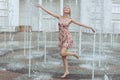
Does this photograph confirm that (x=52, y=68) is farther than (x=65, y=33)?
Yes

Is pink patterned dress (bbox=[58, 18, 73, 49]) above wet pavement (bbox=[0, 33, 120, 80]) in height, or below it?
above

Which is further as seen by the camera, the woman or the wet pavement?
the wet pavement

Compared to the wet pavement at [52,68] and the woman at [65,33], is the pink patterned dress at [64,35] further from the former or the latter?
the wet pavement at [52,68]

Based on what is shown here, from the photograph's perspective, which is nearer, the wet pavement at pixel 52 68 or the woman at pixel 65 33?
the woman at pixel 65 33

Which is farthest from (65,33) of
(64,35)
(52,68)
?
(52,68)

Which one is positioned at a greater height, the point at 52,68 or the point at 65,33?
the point at 65,33

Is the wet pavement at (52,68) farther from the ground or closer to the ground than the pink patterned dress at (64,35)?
closer to the ground

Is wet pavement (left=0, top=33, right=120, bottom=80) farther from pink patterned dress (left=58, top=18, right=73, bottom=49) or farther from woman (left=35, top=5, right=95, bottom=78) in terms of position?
pink patterned dress (left=58, top=18, right=73, bottom=49)

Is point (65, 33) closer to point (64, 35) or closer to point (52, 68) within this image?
point (64, 35)

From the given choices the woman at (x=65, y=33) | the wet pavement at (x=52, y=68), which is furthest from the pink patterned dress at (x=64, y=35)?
the wet pavement at (x=52, y=68)

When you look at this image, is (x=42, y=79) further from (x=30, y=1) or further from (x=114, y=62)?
(x=30, y=1)

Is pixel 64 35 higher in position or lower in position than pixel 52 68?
higher

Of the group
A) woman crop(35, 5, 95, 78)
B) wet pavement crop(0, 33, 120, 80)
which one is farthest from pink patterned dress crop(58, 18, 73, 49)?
Answer: wet pavement crop(0, 33, 120, 80)

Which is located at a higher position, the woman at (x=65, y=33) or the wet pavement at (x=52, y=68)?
the woman at (x=65, y=33)
